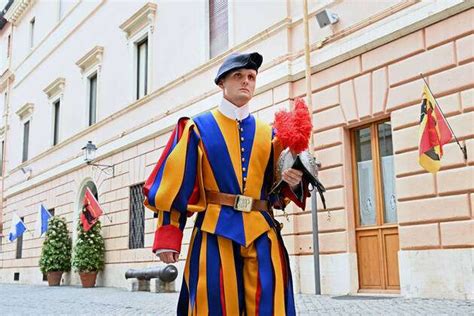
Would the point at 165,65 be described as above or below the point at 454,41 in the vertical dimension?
above

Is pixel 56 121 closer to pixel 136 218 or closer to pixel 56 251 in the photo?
pixel 56 251

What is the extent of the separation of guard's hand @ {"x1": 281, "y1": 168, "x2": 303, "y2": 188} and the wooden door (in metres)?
6.27

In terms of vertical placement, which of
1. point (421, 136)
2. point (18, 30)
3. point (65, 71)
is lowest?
point (421, 136)

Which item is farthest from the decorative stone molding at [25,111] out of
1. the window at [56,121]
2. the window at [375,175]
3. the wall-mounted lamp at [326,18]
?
the window at [375,175]

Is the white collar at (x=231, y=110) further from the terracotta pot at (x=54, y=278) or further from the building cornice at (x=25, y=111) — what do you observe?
the building cornice at (x=25, y=111)

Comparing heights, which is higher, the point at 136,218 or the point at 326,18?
the point at 326,18

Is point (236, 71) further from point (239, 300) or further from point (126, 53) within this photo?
point (126, 53)

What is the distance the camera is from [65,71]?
67.3ft

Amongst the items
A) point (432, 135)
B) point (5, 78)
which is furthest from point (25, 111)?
point (432, 135)

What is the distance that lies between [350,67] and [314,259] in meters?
3.12

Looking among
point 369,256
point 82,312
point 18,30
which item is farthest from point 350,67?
point 18,30

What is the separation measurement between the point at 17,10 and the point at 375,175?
21146mm

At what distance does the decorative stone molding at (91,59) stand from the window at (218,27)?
5622 mm

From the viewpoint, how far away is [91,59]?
1848 cm
